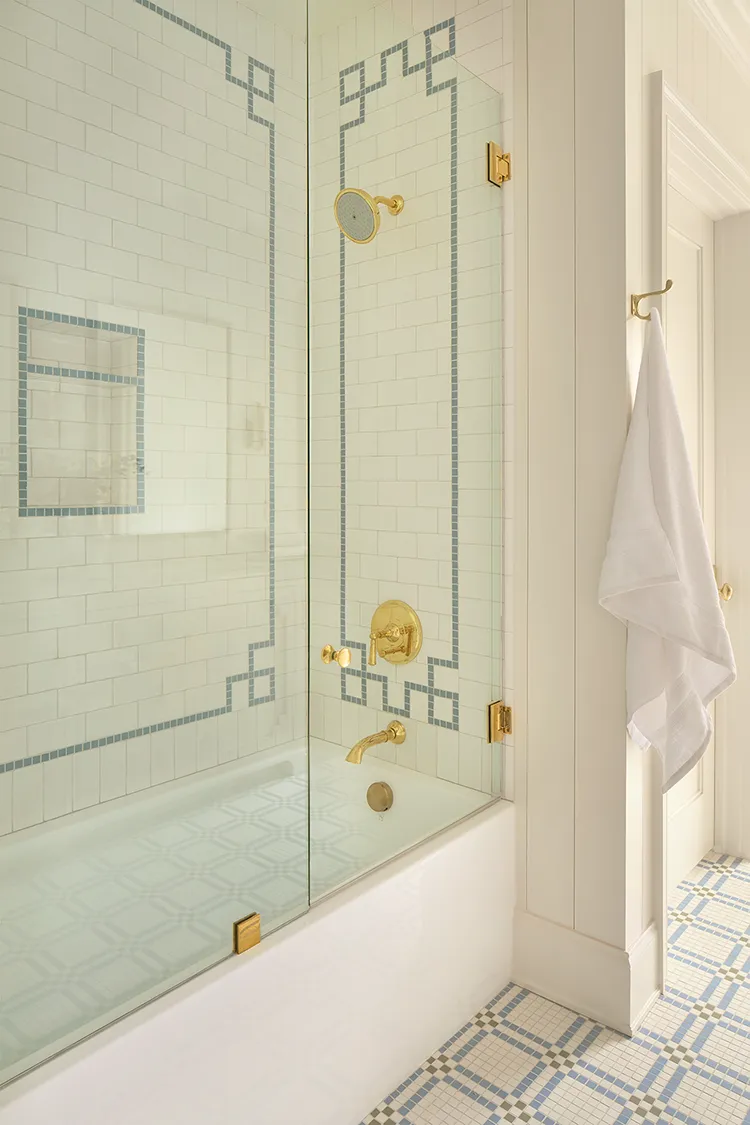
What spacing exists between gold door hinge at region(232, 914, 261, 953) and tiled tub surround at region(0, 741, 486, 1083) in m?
0.02

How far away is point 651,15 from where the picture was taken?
1.72 metres

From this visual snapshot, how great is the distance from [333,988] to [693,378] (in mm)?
1947

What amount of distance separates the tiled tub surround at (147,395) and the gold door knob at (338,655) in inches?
2.2

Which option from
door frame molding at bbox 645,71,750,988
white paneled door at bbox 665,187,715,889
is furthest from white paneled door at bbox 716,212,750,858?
door frame molding at bbox 645,71,750,988

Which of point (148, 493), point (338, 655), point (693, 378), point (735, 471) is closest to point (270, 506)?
point (148, 493)

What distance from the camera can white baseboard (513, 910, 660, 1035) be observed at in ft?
5.46

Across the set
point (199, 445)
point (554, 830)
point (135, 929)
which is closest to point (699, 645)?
point (554, 830)

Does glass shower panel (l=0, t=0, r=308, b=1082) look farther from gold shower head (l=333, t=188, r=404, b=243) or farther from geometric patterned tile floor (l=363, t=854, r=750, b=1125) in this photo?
geometric patterned tile floor (l=363, t=854, r=750, b=1125)

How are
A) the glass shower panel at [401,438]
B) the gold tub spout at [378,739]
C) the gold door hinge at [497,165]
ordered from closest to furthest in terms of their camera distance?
the glass shower panel at [401,438], the gold tub spout at [378,739], the gold door hinge at [497,165]

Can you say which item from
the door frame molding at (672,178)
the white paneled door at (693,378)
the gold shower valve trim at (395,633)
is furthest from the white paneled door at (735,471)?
the gold shower valve trim at (395,633)

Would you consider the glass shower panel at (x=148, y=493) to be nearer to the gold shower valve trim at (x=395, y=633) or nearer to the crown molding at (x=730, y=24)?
the gold shower valve trim at (x=395, y=633)

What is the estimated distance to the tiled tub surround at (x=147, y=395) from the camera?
1246mm

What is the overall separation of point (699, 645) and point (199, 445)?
3.50ft

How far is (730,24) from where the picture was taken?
2.06 metres
